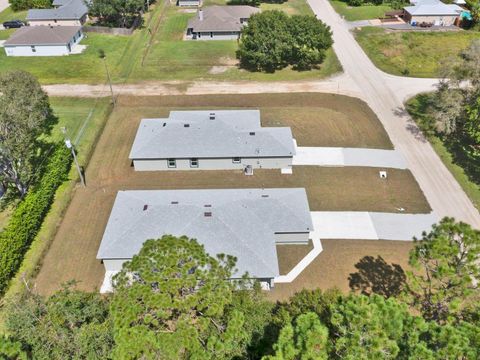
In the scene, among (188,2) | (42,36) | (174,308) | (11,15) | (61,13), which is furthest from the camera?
(188,2)

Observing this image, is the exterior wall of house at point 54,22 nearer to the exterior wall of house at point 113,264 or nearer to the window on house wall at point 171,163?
the window on house wall at point 171,163

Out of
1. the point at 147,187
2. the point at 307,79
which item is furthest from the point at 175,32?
the point at 147,187

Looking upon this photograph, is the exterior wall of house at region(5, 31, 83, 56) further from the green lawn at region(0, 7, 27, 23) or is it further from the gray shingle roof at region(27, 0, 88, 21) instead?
the green lawn at region(0, 7, 27, 23)

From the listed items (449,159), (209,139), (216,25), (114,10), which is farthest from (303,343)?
(114,10)

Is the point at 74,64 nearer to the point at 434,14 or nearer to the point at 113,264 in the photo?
the point at 113,264

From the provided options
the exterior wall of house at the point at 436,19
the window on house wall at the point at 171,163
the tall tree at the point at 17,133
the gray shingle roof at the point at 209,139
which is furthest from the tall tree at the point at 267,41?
the exterior wall of house at the point at 436,19

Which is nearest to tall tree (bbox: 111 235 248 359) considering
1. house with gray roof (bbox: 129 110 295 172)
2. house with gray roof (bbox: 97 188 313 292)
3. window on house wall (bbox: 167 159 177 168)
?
house with gray roof (bbox: 97 188 313 292)

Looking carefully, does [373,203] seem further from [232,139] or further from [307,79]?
[307,79]
